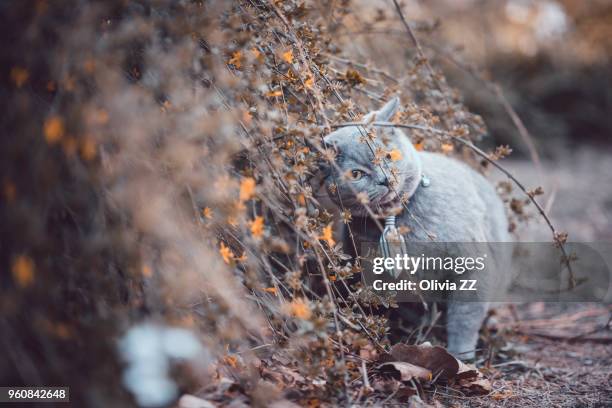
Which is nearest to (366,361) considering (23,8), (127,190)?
(127,190)

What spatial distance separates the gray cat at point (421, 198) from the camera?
71.5 inches

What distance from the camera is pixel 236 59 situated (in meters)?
1.54

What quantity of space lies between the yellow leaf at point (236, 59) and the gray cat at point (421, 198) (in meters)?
0.41

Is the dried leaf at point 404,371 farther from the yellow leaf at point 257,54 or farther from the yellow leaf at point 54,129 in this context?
→ the yellow leaf at point 54,129

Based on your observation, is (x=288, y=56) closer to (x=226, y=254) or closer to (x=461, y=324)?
(x=226, y=254)

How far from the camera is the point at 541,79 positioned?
24.5 feet

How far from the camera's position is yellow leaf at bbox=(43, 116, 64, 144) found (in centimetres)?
101

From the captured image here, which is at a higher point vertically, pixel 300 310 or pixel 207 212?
pixel 207 212

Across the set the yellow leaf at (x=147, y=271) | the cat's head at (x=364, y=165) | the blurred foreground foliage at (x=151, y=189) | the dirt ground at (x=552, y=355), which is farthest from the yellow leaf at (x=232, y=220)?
the dirt ground at (x=552, y=355)

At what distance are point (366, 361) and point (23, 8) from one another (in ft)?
4.37

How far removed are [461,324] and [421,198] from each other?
554 mm

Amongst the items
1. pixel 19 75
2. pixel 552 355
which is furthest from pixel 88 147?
pixel 552 355

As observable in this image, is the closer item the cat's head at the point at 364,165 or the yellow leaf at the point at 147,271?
the yellow leaf at the point at 147,271

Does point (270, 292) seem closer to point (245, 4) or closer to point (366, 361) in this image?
point (366, 361)
